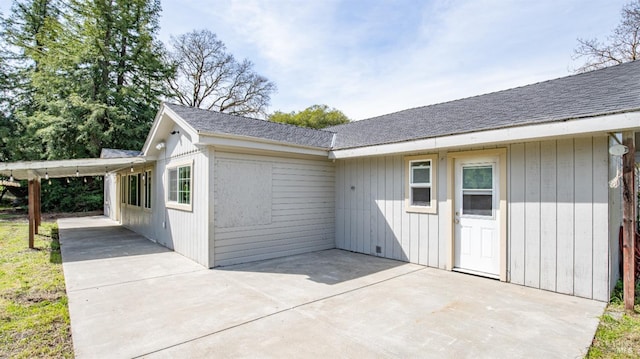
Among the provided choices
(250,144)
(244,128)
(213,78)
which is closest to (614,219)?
(250,144)

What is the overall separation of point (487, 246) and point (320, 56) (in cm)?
1010

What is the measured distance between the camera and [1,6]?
1927 centimetres

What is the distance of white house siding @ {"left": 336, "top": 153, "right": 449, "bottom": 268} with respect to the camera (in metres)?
6.07

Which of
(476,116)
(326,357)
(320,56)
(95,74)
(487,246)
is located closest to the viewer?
(326,357)

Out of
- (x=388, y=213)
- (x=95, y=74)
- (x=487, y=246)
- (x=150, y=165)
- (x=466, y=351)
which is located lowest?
(x=466, y=351)

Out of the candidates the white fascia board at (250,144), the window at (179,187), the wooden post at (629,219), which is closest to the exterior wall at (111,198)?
the window at (179,187)

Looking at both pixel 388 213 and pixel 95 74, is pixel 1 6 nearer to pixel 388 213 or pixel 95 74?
pixel 95 74

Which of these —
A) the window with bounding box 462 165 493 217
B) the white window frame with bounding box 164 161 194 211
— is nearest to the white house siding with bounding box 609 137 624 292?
the window with bounding box 462 165 493 217

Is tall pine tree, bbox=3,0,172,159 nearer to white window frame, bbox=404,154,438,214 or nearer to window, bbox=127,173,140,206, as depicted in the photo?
window, bbox=127,173,140,206

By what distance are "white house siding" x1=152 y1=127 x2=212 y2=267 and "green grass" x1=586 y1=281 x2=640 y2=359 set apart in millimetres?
5528

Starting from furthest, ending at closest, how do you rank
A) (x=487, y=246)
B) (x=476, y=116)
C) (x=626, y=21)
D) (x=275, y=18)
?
(x=626, y=21)
(x=275, y=18)
(x=476, y=116)
(x=487, y=246)

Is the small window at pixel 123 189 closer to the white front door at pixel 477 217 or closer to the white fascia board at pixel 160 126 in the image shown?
the white fascia board at pixel 160 126

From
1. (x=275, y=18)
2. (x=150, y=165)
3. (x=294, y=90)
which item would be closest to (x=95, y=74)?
(x=294, y=90)

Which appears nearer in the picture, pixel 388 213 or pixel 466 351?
pixel 466 351
